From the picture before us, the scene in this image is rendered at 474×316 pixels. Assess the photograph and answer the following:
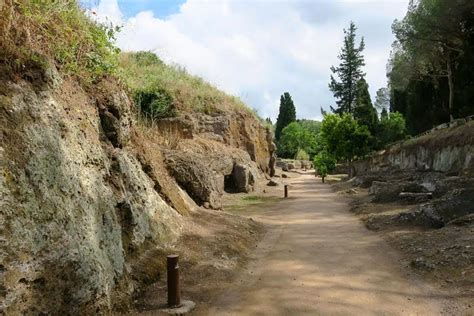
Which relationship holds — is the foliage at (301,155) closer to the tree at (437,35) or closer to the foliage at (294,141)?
the foliage at (294,141)

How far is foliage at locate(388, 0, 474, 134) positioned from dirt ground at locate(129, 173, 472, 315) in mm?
21253

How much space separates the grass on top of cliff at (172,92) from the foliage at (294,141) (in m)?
45.3

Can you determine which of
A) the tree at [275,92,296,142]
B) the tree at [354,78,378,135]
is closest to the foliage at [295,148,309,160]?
the tree at [275,92,296,142]

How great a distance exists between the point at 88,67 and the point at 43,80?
74.3 inches

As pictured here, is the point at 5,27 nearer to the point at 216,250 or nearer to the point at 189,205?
the point at 216,250

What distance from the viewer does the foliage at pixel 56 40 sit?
5.55 m

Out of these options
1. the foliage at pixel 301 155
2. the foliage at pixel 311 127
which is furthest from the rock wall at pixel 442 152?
the foliage at pixel 311 127

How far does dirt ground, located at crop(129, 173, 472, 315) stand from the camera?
19.6 feet

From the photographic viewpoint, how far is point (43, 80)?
19.1 ft

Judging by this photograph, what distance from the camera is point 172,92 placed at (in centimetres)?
2434

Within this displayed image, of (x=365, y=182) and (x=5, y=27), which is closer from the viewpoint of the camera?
(x=5, y=27)

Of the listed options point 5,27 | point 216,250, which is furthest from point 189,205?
point 5,27

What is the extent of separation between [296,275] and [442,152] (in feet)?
61.9

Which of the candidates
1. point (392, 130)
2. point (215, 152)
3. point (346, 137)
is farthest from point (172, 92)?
point (392, 130)
